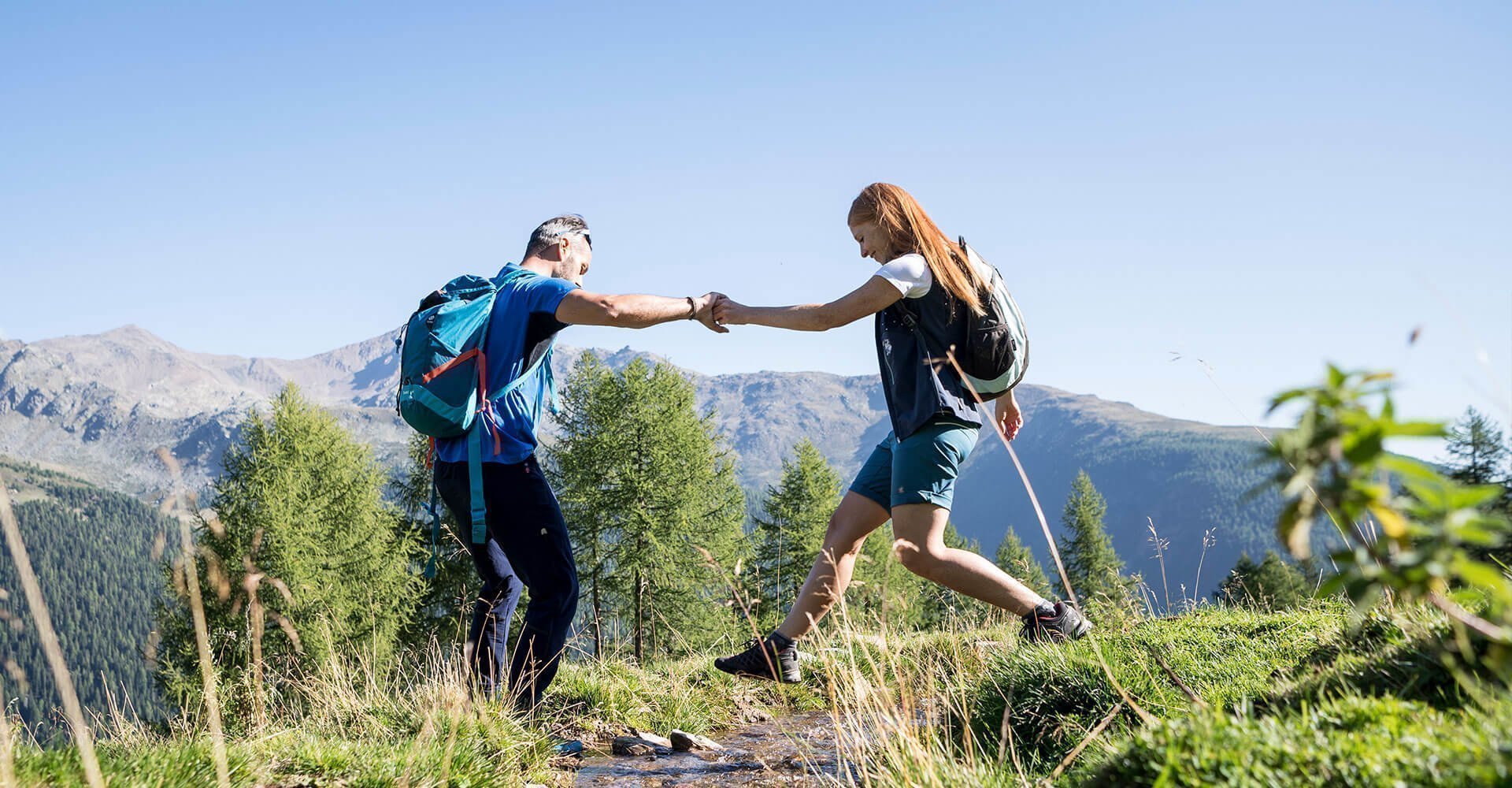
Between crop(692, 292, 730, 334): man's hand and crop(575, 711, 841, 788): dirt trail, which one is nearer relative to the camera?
crop(575, 711, 841, 788): dirt trail

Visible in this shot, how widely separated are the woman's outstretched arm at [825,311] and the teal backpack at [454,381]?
1217 millimetres

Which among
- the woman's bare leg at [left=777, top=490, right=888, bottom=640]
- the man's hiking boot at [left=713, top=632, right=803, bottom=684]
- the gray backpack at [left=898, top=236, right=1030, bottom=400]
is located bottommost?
the man's hiking boot at [left=713, top=632, right=803, bottom=684]

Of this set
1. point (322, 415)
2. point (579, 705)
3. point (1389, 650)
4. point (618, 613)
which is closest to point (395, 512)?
point (322, 415)

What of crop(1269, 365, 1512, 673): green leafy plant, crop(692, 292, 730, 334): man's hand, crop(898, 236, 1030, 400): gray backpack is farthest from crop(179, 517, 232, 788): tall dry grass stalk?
crop(898, 236, 1030, 400): gray backpack

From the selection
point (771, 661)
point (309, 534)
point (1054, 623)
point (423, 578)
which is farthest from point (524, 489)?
point (423, 578)

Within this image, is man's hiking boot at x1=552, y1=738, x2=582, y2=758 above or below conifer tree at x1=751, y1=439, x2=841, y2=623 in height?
above

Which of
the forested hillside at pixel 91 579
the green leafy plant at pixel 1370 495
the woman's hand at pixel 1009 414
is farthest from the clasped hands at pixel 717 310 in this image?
the forested hillside at pixel 91 579

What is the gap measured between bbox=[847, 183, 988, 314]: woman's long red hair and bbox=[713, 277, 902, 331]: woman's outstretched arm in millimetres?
285

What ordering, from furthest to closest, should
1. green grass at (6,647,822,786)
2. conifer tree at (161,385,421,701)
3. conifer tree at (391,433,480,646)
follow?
conifer tree at (391,433,480,646) < conifer tree at (161,385,421,701) < green grass at (6,647,822,786)

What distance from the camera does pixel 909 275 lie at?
4.17m

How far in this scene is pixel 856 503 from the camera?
461cm

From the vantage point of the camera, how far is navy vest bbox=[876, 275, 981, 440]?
13.8ft

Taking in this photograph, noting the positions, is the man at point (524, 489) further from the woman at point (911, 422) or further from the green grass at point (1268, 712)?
the green grass at point (1268, 712)

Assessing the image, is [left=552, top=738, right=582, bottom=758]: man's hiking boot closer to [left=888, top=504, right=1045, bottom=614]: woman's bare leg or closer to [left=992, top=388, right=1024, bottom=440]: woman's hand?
[left=888, top=504, right=1045, bottom=614]: woman's bare leg
